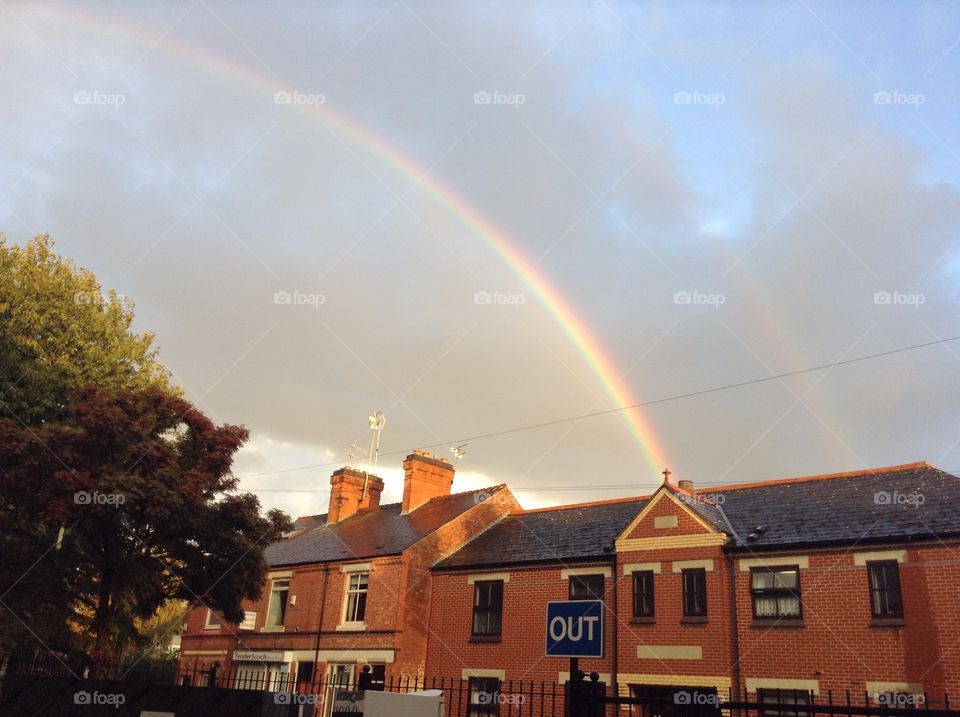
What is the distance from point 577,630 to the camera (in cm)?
833

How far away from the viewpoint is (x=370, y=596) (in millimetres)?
33219

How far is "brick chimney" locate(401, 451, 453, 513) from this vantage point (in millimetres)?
40812

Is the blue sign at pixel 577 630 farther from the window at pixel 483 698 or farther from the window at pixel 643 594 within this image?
the window at pixel 483 698

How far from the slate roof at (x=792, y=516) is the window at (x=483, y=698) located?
4.19m

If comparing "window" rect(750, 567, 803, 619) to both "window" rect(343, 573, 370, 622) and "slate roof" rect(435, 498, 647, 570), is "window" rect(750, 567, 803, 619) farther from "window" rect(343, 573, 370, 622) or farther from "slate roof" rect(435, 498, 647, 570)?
"window" rect(343, 573, 370, 622)

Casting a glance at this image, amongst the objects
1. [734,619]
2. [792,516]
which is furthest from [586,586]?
[792,516]

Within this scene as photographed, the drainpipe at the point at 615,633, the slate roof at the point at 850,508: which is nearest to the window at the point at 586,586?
the drainpipe at the point at 615,633

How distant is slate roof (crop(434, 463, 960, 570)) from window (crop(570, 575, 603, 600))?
649mm

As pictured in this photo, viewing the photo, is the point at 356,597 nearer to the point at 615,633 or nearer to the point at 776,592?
the point at 615,633

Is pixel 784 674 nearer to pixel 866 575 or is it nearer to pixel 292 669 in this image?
pixel 866 575

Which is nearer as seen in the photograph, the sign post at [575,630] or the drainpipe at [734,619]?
the sign post at [575,630]

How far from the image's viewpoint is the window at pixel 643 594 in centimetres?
2519

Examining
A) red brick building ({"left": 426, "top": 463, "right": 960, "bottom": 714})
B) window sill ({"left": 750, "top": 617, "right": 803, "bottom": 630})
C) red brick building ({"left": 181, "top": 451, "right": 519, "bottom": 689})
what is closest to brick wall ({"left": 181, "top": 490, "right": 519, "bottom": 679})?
red brick building ({"left": 181, "top": 451, "right": 519, "bottom": 689})

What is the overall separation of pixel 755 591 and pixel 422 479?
833 inches
